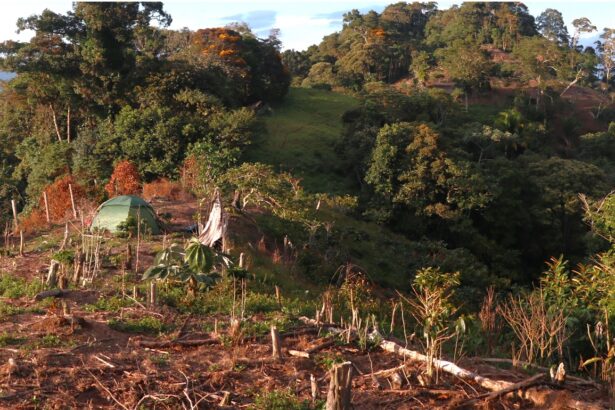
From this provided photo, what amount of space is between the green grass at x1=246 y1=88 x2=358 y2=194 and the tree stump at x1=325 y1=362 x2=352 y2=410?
61.6 feet

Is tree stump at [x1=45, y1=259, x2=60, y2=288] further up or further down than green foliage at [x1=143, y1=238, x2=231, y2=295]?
further down

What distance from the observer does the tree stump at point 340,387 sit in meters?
4.26

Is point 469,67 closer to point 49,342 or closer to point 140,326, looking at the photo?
point 140,326

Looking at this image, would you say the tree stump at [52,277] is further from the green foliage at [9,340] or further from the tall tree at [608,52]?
the tall tree at [608,52]

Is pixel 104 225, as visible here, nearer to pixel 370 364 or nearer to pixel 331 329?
pixel 331 329

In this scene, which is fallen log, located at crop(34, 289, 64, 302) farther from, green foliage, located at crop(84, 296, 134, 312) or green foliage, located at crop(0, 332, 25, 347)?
green foliage, located at crop(0, 332, 25, 347)

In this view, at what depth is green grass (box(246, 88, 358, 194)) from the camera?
24.6 meters

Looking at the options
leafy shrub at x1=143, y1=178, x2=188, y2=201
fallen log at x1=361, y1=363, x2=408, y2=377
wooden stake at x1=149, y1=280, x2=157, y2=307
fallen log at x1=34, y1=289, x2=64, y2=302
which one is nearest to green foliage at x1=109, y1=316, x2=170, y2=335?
wooden stake at x1=149, y1=280, x2=157, y2=307

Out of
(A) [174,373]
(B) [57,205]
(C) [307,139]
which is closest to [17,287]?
(A) [174,373]

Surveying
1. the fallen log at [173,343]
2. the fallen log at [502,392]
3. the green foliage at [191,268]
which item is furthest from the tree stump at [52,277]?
the fallen log at [502,392]

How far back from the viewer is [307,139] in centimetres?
2900

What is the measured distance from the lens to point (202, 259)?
796cm

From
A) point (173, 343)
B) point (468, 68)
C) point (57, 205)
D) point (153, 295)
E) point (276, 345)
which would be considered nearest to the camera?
point (276, 345)

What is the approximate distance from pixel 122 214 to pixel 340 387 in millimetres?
8806
